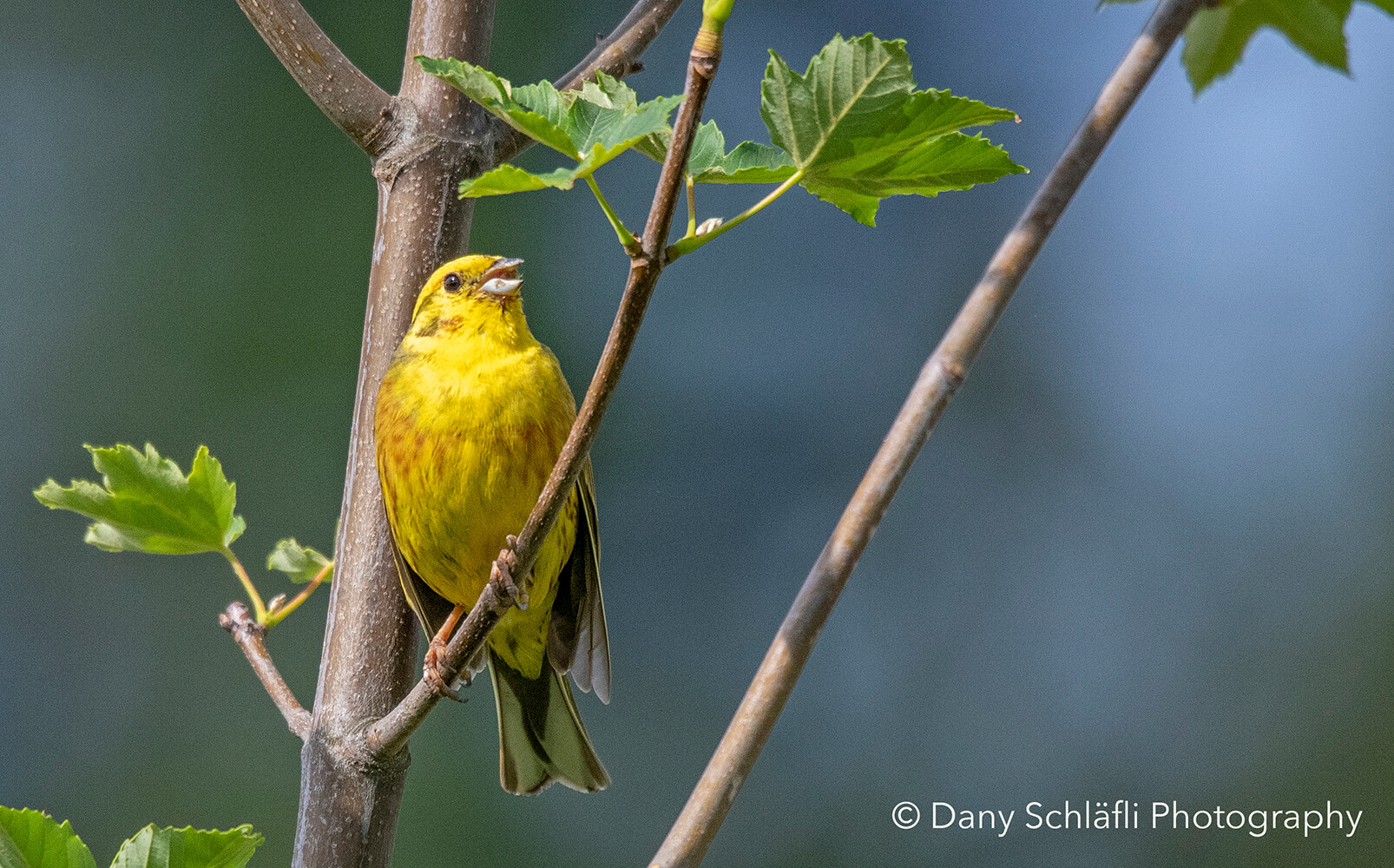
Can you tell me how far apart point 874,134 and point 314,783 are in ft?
3.52

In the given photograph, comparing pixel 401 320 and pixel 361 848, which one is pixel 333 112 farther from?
pixel 361 848

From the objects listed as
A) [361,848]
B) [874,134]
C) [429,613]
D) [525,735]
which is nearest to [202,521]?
[361,848]

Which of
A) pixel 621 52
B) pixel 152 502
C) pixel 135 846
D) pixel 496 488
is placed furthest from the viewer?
pixel 496 488

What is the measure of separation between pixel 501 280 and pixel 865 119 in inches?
62.2

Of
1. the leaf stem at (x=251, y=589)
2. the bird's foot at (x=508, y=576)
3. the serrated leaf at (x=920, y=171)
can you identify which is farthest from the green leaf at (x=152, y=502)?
the serrated leaf at (x=920, y=171)

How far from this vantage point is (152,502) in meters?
1.52

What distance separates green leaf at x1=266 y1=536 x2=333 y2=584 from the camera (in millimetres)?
1810

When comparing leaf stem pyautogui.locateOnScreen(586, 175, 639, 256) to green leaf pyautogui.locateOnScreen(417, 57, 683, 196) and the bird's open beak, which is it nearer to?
green leaf pyautogui.locateOnScreen(417, 57, 683, 196)

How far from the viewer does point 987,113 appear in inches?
33.1

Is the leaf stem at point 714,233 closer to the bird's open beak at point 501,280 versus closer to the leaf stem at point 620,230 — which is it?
the leaf stem at point 620,230

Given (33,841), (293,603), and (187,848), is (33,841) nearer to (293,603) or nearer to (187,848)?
(187,848)

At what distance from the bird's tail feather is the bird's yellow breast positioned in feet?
0.77

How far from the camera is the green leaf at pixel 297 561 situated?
5.94ft

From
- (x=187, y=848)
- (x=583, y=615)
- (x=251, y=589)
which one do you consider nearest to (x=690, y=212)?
(x=187, y=848)
